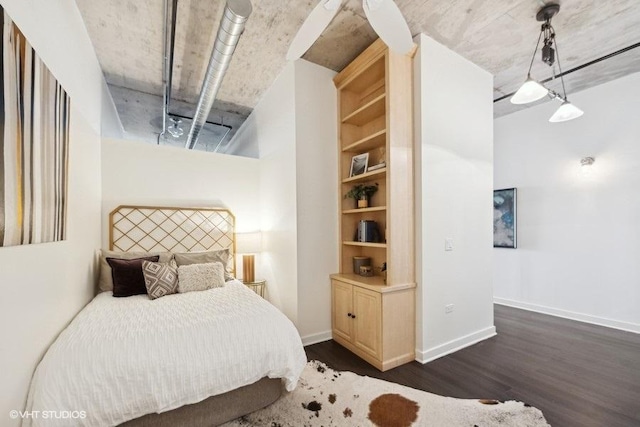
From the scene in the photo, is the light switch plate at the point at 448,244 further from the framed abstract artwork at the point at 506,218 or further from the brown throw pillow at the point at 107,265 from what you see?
the brown throw pillow at the point at 107,265

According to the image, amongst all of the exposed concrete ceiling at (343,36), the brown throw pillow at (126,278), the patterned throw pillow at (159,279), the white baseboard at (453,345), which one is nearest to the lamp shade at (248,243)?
the patterned throw pillow at (159,279)

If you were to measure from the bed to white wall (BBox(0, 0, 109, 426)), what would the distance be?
12cm

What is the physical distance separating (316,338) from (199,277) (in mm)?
1442

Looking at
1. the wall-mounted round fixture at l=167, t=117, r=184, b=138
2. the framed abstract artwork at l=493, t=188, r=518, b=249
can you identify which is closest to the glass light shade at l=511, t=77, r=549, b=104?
the framed abstract artwork at l=493, t=188, r=518, b=249

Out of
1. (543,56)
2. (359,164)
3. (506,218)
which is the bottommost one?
(506,218)

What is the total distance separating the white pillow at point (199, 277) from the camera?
2551 mm

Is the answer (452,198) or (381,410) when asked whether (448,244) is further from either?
(381,410)

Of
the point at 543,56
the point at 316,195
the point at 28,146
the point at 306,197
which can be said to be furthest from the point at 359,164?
the point at 28,146

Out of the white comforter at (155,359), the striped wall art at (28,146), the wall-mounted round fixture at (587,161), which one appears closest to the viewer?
the striped wall art at (28,146)

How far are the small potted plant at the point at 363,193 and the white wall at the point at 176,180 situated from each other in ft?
5.49

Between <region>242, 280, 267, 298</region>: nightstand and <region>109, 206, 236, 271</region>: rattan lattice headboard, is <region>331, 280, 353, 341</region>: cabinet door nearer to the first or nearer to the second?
<region>242, 280, 267, 298</region>: nightstand

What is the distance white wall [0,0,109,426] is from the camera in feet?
3.89

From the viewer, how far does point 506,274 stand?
13.9ft

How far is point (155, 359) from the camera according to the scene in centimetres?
144
